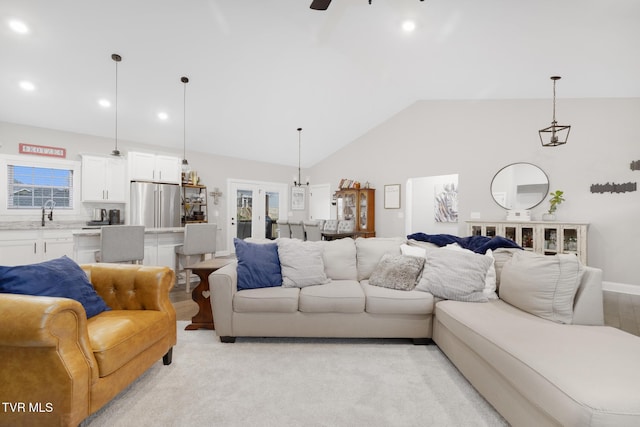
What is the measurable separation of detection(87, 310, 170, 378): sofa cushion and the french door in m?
5.12

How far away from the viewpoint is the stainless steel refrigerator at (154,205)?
5379 millimetres

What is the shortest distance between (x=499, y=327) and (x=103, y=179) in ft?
20.8

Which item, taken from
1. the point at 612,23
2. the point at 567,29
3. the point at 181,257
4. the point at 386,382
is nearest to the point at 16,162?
the point at 181,257

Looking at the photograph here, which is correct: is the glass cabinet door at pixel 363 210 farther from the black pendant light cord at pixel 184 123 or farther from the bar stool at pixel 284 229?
the black pendant light cord at pixel 184 123

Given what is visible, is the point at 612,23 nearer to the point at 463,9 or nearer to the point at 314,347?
the point at 463,9

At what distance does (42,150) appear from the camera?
16.2 feet

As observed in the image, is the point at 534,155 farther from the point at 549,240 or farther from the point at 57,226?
the point at 57,226

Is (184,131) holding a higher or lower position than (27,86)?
lower

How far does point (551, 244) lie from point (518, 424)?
4.08 metres

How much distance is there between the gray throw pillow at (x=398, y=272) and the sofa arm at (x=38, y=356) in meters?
2.23

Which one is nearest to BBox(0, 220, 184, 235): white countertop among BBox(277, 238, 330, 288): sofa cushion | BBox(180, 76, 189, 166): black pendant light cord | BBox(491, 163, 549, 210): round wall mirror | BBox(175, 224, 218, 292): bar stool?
BBox(175, 224, 218, 292): bar stool

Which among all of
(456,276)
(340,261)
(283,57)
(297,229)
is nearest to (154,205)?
(297,229)

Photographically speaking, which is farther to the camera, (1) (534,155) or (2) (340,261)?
(1) (534,155)

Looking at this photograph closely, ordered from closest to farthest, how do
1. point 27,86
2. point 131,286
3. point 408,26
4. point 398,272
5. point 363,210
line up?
point 131,286 < point 398,272 < point 408,26 < point 27,86 < point 363,210
